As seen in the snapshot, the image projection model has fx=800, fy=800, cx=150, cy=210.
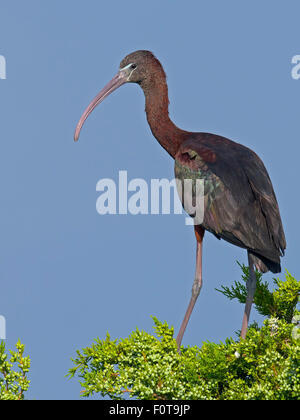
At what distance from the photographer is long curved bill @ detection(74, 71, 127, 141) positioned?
40.3 ft

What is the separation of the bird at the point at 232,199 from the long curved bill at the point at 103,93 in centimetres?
129

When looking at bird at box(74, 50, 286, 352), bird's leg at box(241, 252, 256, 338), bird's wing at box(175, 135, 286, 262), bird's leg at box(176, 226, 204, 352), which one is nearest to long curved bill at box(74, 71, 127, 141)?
bird at box(74, 50, 286, 352)

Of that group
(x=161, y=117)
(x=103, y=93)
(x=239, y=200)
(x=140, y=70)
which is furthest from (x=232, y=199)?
(x=103, y=93)

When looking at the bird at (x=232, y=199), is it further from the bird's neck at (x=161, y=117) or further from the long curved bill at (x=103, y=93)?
the long curved bill at (x=103, y=93)

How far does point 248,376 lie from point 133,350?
55.2 inches

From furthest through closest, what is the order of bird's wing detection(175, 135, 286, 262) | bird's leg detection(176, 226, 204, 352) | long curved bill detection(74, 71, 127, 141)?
A: 1. long curved bill detection(74, 71, 127, 141)
2. bird's leg detection(176, 226, 204, 352)
3. bird's wing detection(175, 135, 286, 262)

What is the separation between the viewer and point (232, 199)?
1065 cm

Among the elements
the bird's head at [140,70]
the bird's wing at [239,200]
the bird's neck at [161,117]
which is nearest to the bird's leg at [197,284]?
the bird's wing at [239,200]

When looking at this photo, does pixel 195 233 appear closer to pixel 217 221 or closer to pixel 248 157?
pixel 217 221

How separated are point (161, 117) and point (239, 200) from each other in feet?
6.92

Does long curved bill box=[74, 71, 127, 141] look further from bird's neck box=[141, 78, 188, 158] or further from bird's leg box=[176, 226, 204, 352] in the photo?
bird's leg box=[176, 226, 204, 352]

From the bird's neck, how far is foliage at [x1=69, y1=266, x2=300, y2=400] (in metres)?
3.00

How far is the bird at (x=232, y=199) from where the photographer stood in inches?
414
